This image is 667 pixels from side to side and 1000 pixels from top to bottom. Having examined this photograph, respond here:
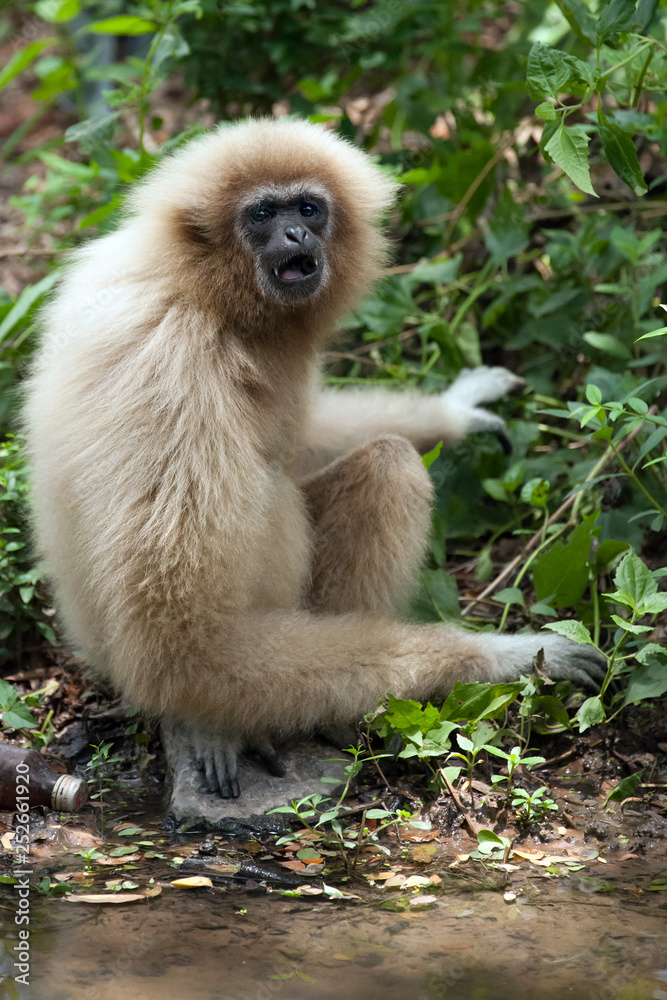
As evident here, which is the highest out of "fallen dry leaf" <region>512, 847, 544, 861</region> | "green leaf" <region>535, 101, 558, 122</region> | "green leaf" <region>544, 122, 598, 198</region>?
"green leaf" <region>535, 101, 558, 122</region>

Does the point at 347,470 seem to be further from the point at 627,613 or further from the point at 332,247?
the point at 627,613

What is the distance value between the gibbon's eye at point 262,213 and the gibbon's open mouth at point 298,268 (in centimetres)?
20

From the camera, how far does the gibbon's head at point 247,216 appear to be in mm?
3793

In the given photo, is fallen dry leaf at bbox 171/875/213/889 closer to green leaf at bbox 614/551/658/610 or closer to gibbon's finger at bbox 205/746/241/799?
gibbon's finger at bbox 205/746/241/799

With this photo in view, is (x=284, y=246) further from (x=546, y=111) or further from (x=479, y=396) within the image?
(x=479, y=396)

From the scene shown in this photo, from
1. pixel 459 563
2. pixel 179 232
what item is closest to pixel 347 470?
pixel 179 232

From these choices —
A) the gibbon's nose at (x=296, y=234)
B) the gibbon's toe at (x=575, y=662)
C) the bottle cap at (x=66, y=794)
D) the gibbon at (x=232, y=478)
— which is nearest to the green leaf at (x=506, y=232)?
the gibbon at (x=232, y=478)

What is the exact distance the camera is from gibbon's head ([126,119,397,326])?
3793 mm

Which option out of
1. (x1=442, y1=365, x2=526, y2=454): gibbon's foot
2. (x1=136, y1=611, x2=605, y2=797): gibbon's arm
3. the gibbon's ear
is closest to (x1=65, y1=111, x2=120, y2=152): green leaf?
the gibbon's ear

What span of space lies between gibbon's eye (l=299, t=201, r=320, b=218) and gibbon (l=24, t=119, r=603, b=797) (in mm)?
20

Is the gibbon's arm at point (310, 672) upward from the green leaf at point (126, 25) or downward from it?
downward

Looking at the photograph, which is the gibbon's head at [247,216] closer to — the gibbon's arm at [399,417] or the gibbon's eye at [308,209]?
the gibbon's eye at [308,209]

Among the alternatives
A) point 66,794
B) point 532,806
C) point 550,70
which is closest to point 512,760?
point 532,806

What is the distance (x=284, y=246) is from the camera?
3.80 m
